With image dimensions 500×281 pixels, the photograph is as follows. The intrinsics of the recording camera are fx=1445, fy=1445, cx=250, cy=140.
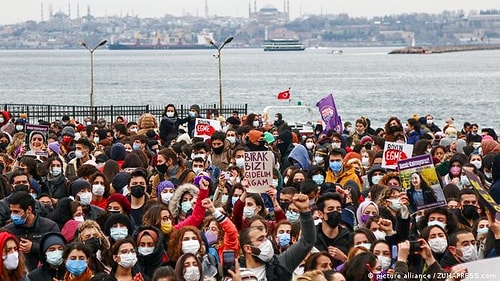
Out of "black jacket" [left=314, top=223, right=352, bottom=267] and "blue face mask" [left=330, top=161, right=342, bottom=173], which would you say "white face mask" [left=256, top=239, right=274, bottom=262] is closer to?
"black jacket" [left=314, top=223, right=352, bottom=267]

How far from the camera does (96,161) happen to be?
17.6 m

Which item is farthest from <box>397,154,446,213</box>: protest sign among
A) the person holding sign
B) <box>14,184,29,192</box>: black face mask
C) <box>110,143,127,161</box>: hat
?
<box>110,143,127,161</box>: hat

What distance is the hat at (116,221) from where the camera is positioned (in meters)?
11.5

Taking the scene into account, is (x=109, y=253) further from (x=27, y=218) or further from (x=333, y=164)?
(x=333, y=164)

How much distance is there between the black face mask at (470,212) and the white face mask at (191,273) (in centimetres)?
360

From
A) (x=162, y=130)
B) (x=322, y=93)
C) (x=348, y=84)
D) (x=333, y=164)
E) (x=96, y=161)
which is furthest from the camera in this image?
(x=348, y=84)

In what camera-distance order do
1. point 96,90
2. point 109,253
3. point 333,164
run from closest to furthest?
point 109,253 → point 333,164 → point 96,90

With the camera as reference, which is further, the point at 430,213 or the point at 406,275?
the point at 430,213

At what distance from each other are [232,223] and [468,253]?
6.24ft

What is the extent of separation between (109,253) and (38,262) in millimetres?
1098

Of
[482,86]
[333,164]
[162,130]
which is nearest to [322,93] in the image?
[482,86]

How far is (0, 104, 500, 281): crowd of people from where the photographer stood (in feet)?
32.6

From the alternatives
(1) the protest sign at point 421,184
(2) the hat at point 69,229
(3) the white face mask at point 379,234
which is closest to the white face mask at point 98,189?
(2) the hat at point 69,229

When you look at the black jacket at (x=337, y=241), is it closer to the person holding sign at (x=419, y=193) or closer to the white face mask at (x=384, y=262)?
the person holding sign at (x=419, y=193)
